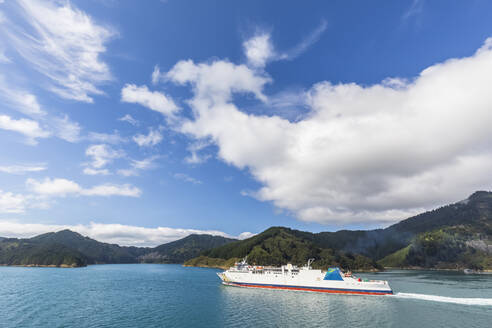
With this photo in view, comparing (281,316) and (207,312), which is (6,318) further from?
(281,316)

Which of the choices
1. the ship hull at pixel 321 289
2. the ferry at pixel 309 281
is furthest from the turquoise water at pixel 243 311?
the ferry at pixel 309 281

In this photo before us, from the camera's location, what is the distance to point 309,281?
11300 centimetres

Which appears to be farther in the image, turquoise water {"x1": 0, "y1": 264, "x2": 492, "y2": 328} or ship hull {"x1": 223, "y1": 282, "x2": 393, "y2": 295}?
ship hull {"x1": 223, "y1": 282, "x2": 393, "y2": 295}

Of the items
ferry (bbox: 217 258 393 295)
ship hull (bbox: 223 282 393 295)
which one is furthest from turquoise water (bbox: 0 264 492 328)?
ferry (bbox: 217 258 393 295)

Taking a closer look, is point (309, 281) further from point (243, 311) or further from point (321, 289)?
point (243, 311)

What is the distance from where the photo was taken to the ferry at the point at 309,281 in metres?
103

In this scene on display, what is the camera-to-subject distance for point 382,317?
68.8m

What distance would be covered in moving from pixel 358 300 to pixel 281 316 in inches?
1572

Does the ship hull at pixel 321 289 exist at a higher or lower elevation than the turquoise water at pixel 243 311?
higher

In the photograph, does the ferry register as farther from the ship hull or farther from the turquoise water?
the turquoise water

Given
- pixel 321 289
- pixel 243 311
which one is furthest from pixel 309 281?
pixel 243 311

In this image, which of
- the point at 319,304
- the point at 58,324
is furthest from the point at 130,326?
the point at 319,304

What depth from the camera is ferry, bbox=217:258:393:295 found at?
103 m

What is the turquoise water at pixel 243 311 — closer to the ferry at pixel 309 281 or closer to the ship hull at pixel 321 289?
the ship hull at pixel 321 289
